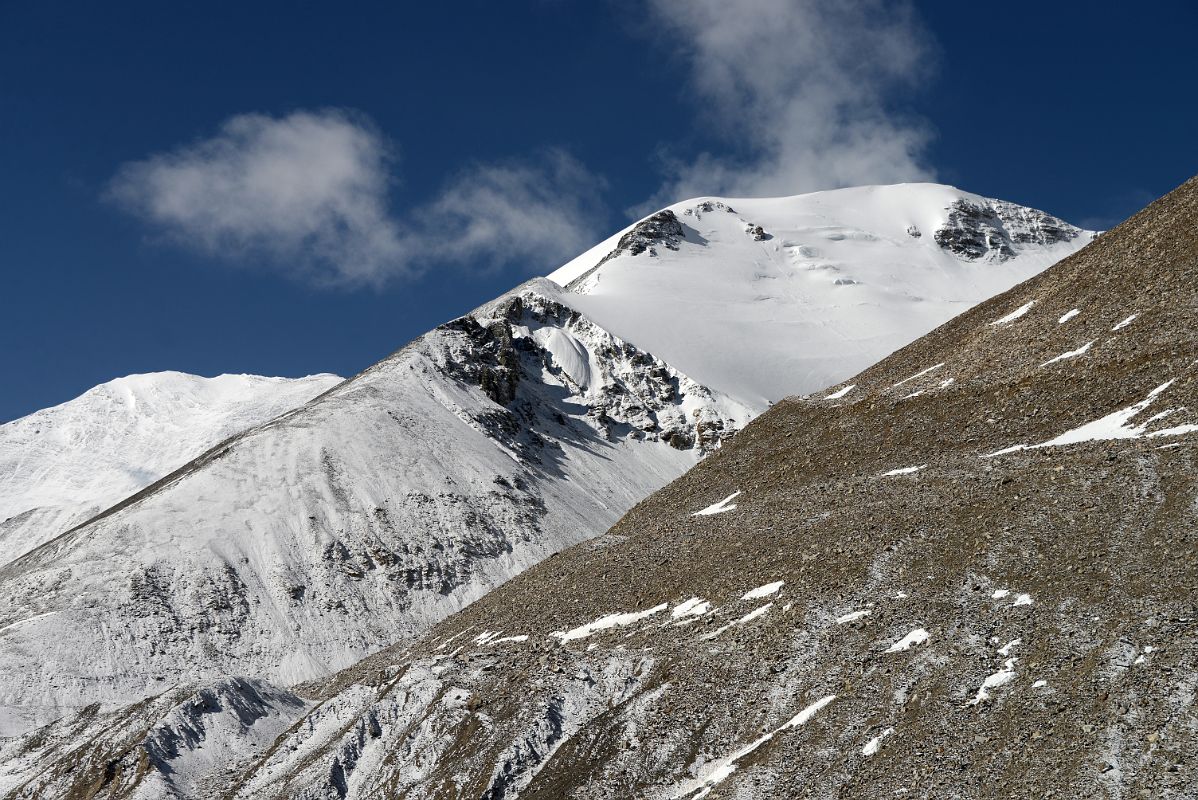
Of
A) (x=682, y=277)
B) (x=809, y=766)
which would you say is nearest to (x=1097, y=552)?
(x=809, y=766)

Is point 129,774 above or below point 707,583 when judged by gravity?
above

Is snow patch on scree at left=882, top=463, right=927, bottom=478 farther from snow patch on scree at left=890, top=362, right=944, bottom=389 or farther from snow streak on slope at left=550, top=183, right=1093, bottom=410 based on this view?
snow streak on slope at left=550, top=183, right=1093, bottom=410

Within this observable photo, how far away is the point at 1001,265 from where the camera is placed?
19062cm

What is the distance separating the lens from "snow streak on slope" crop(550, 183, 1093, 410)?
14100 cm

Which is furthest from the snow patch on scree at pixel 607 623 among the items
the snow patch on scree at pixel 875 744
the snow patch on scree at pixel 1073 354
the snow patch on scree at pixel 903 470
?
the snow patch on scree at pixel 1073 354

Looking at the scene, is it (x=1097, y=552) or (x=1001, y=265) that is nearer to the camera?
(x=1097, y=552)

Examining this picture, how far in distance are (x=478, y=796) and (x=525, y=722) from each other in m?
2.68

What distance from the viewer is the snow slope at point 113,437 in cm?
11719

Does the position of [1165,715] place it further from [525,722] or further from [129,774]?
[129,774]

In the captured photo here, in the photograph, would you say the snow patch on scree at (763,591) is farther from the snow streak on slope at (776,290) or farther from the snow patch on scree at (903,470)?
the snow streak on slope at (776,290)

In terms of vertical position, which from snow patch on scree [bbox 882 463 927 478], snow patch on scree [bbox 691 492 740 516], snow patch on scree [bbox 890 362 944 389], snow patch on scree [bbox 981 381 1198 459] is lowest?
snow patch on scree [bbox 981 381 1198 459]

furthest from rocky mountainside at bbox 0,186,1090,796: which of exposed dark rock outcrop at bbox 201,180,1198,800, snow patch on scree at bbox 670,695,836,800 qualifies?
snow patch on scree at bbox 670,695,836,800

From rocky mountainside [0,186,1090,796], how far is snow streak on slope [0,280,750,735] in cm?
20

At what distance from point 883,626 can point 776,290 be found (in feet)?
471
